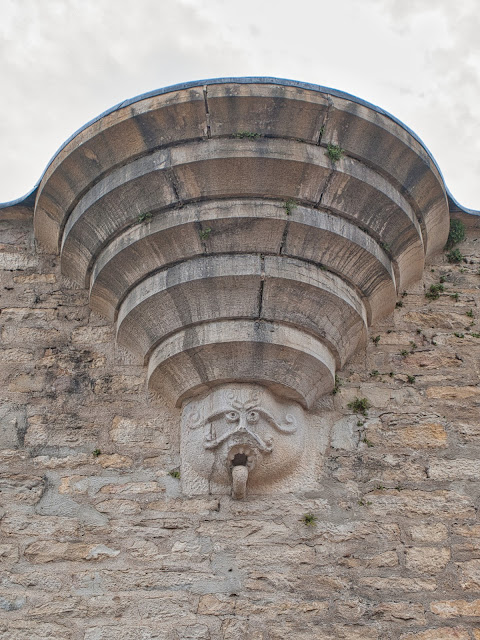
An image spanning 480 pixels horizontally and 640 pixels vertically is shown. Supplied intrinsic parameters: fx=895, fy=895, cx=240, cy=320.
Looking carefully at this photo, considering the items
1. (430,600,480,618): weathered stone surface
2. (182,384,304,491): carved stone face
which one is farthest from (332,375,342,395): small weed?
(430,600,480,618): weathered stone surface

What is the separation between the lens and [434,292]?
4.99m

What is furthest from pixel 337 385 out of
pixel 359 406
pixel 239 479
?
pixel 239 479

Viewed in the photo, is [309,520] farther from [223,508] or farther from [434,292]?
[434,292]

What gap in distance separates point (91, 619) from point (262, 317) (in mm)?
1551

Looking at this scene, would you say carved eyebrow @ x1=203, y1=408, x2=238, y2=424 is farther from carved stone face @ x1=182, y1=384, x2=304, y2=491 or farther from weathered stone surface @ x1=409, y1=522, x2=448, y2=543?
weathered stone surface @ x1=409, y1=522, x2=448, y2=543

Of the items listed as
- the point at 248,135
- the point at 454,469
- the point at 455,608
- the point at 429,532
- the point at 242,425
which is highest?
the point at 248,135

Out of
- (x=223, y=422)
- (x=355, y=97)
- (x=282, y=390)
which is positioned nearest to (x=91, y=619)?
(x=223, y=422)

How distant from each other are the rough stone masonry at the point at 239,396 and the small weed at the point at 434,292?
0.32 meters

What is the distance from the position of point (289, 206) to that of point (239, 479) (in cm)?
131

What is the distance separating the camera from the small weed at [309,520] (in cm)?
414

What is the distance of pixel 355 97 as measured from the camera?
4.42m

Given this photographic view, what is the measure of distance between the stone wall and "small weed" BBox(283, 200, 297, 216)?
0.92 meters

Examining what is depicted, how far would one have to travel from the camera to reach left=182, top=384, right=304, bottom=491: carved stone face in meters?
4.13

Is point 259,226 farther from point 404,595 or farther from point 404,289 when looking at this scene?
point 404,595
